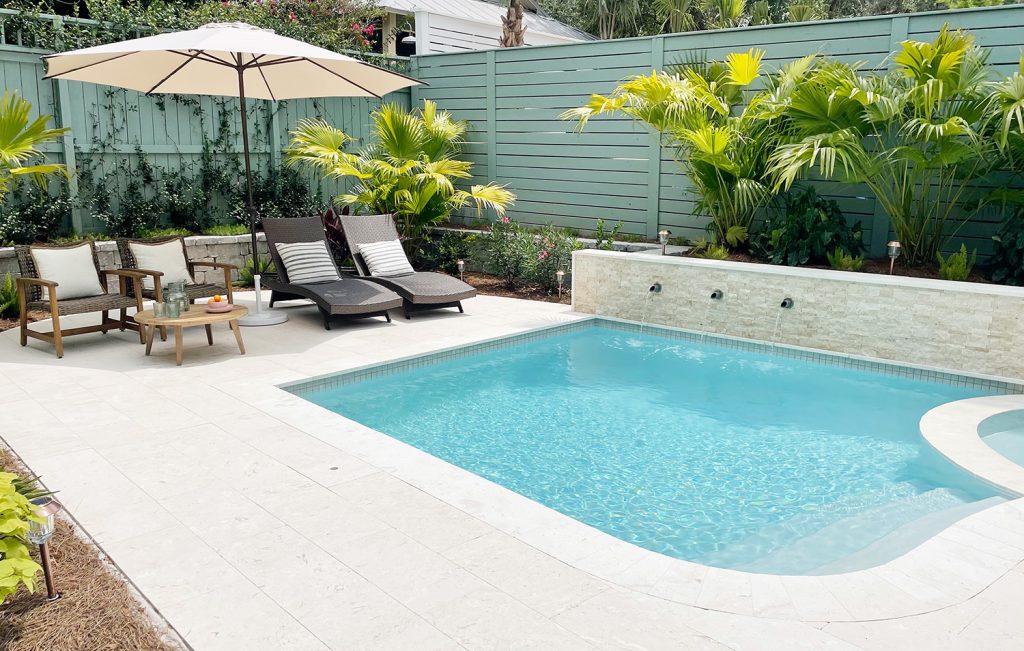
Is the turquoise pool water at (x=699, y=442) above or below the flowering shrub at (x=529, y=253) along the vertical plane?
below

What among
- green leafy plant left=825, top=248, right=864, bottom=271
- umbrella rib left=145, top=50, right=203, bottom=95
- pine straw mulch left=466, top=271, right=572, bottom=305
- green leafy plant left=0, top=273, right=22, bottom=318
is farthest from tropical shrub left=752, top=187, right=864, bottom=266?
green leafy plant left=0, top=273, right=22, bottom=318

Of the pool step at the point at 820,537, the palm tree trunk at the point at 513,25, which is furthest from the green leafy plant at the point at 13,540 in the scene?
the palm tree trunk at the point at 513,25

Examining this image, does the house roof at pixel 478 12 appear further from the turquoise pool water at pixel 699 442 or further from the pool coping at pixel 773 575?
the pool coping at pixel 773 575

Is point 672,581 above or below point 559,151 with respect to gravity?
below

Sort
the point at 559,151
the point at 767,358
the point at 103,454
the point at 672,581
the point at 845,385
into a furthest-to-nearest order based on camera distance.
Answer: the point at 559,151 → the point at 767,358 → the point at 845,385 → the point at 103,454 → the point at 672,581

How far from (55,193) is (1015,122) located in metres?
10.1

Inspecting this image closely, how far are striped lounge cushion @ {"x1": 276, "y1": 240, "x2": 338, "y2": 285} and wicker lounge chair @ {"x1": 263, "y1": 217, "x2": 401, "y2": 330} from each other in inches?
3.0

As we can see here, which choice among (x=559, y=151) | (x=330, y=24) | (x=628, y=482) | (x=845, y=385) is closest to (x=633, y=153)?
(x=559, y=151)

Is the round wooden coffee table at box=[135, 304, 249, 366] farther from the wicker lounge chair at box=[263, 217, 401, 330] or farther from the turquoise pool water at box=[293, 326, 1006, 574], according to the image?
the turquoise pool water at box=[293, 326, 1006, 574]

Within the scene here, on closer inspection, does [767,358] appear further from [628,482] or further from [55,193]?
[55,193]

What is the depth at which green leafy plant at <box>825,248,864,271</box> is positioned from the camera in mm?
7887

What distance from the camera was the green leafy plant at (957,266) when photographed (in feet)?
23.9

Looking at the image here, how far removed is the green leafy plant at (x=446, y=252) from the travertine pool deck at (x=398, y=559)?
5.88m

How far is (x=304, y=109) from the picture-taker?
1166cm
